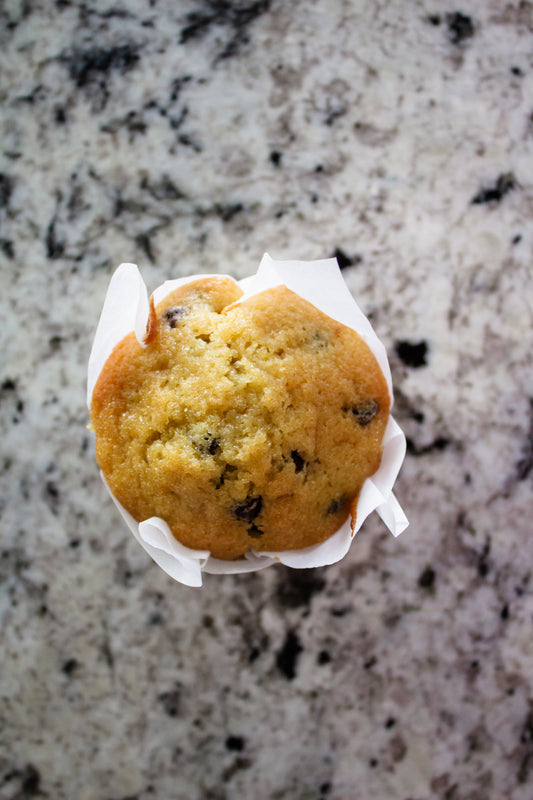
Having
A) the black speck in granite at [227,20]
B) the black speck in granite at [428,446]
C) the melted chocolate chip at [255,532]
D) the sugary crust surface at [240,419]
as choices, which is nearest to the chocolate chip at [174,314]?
the sugary crust surface at [240,419]

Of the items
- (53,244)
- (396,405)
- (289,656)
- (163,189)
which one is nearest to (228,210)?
(163,189)

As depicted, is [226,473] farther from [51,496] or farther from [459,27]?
[459,27]

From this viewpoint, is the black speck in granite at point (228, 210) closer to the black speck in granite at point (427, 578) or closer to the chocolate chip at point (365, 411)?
the chocolate chip at point (365, 411)

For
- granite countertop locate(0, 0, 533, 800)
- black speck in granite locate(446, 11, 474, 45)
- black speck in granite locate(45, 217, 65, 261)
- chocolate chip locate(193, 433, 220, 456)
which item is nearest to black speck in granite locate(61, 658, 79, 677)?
granite countertop locate(0, 0, 533, 800)

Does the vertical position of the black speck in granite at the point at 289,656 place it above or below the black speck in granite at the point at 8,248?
below

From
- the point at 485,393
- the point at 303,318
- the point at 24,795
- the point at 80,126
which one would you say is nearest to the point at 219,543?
the point at 303,318

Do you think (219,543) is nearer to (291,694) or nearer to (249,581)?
(249,581)
